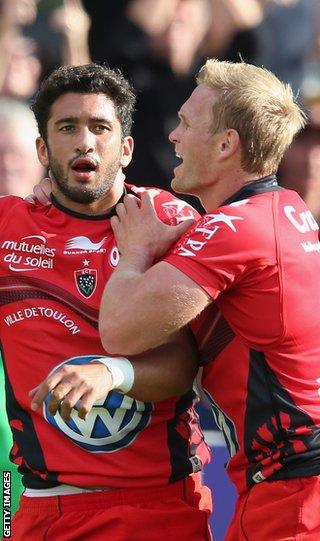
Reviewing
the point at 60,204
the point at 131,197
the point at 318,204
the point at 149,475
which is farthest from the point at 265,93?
the point at 318,204

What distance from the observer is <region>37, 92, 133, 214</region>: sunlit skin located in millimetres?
4109

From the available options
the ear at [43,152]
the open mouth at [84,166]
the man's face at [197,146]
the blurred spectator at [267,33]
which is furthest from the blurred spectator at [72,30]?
the man's face at [197,146]

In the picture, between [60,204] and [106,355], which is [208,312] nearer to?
[106,355]

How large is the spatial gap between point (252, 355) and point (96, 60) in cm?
351

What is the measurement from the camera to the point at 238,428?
361cm

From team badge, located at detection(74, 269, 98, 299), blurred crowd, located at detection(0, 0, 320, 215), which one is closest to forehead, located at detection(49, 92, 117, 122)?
team badge, located at detection(74, 269, 98, 299)

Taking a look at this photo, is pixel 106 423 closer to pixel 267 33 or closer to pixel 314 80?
pixel 314 80

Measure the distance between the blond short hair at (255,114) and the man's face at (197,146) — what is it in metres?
0.04

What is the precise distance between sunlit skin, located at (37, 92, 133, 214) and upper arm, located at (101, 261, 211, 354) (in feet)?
2.47

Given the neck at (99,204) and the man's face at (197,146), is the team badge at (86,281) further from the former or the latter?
the man's face at (197,146)

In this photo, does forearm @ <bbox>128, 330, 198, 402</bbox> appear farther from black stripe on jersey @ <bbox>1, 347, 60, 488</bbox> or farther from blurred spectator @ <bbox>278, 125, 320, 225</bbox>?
blurred spectator @ <bbox>278, 125, 320, 225</bbox>

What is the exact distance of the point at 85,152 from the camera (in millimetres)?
4098

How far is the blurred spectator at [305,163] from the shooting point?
6.43 meters

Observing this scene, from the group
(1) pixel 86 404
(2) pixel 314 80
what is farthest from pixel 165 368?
(2) pixel 314 80
